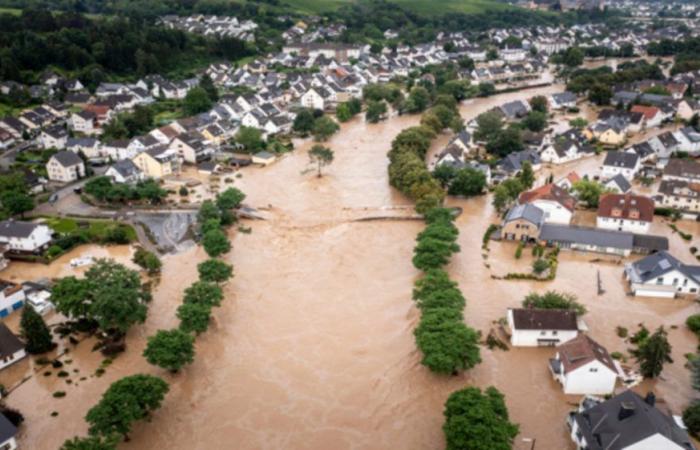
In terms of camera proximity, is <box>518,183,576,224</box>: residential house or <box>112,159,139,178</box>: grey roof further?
<box>112,159,139,178</box>: grey roof

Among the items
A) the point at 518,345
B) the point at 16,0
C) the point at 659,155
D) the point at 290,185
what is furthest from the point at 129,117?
the point at 16,0

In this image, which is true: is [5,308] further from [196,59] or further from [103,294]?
[196,59]

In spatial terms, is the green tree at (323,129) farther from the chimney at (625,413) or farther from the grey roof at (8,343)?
the chimney at (625,413)

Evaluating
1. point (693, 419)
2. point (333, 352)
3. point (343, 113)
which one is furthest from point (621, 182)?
point (343, 113)

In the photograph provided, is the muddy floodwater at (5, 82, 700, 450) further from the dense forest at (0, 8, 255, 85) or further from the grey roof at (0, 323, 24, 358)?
the dense forest at (0, 8, 255, 85)

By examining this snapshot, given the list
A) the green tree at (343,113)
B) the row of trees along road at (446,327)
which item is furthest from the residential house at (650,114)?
the green tree at (343,113)

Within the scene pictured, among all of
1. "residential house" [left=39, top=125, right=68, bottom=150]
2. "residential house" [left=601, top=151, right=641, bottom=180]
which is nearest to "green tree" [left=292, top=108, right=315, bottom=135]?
"residential house" [left=39, top=125, right=68, bottom=150]

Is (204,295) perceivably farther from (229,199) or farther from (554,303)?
(554,303)
